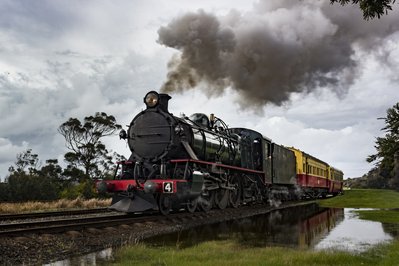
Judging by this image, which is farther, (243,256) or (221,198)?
(221,198)

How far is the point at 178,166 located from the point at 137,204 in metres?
1.98

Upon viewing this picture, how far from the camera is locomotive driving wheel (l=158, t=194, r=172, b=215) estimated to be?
13.7m

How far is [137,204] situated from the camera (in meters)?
13.1

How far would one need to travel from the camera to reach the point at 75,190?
30891 mm

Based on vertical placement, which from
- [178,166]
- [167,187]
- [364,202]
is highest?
[178,166]

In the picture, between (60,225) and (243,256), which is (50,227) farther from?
(243,256)

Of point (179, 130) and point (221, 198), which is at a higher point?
point (179, 130)

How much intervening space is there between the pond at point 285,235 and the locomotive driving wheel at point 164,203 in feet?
6.28

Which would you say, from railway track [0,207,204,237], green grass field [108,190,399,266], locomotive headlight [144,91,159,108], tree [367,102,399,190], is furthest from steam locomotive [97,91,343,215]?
tree [367,102,399,190]

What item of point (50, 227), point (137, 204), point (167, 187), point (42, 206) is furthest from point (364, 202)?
point (50, 227)

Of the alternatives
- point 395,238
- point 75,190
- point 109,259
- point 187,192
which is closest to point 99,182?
point 187,192

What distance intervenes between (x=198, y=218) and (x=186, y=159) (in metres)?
2.07

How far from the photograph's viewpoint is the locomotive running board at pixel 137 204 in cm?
1296

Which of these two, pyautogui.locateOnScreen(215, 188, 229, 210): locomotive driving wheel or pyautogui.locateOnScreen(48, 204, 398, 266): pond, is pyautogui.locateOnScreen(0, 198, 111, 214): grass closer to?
pyautogui.locateOnScreen(215, 188, 229, 210): locomotive driving wheel
